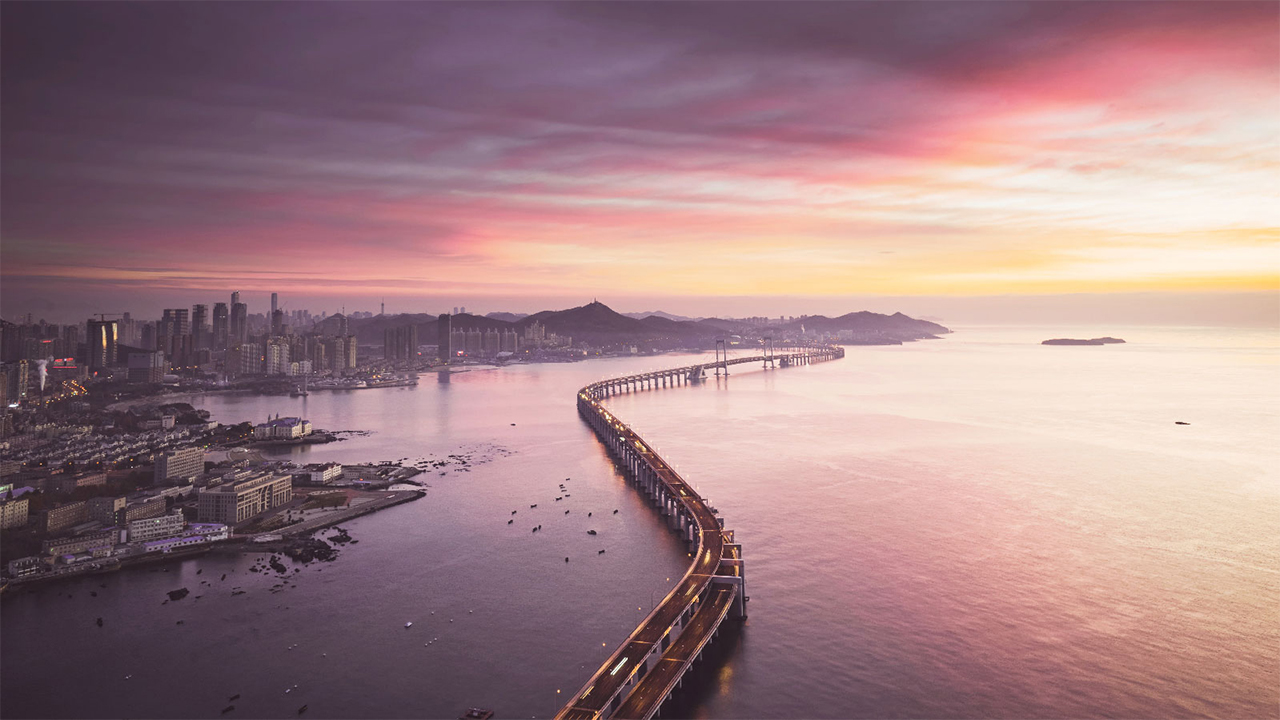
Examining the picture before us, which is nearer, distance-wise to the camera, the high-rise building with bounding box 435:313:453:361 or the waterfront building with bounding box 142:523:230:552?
the waterfront building with bounding box 142:523:230:552

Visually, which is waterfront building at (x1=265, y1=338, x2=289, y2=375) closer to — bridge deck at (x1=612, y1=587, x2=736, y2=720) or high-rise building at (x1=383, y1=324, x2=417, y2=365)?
high-rise building at (x1=383, y1=324, x2=417, y2=365)

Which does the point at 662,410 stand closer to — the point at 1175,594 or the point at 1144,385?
the point at 1175,594

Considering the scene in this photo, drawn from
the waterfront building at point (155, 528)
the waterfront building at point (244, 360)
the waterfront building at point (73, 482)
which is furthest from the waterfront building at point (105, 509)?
the waterfront building at point (244, 360)

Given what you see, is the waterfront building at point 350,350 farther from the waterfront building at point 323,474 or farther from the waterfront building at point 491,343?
the waterfront building at point 323,474

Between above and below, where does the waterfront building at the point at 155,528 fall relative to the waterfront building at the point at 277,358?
below

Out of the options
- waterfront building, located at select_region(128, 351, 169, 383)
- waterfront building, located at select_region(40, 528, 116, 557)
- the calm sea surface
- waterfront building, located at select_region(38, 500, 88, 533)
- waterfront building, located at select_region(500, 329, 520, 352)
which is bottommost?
the calm sea surface

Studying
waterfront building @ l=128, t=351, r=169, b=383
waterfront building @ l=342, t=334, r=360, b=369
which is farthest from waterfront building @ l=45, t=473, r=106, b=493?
waterfront building @ l=342, t=334, r=360, b=369

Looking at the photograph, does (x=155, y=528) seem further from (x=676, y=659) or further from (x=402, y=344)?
(x=402, y=344)
